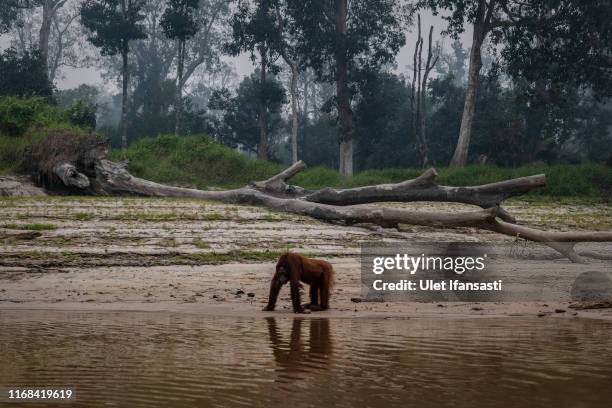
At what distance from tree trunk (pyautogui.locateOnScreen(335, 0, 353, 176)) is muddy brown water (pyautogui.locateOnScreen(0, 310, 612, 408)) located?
29.0 meters

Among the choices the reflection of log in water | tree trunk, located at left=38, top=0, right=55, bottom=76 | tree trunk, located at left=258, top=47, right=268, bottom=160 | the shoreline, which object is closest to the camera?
the reflection of log in water

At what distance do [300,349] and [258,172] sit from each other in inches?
852

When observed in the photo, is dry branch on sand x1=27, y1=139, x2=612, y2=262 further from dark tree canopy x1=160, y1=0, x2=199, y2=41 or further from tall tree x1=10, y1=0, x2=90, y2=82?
tall tree x1=10, y1=0, x2=90, y2=82

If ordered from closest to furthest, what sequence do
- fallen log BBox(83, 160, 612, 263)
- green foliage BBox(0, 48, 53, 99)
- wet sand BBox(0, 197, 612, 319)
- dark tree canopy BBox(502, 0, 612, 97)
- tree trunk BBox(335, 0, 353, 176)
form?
wet sand BBox(0, 197, 612, 319) < fallen log BBox(83, 160, 612, 263) < dark tree canopy BBox(502, 0, 612, 97) < tree trunk BBox(335, 0, 353, 176) < green foliage BBox(0, 48, 53, 99)

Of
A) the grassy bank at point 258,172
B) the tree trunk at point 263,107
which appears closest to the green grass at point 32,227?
the grassy bank at point 258,172

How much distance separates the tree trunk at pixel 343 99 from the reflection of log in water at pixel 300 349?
29155mm

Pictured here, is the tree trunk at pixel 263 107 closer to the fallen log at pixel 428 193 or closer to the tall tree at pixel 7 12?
the tall tree at pixel 7 12

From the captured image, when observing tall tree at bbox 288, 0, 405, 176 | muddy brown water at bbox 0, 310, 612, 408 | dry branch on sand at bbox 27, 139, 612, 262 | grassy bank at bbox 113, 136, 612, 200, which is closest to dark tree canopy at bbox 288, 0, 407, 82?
tall tree at bbox 288, 0, 405, 176

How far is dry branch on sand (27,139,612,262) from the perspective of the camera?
1323 cm

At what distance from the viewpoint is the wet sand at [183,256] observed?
9273mm

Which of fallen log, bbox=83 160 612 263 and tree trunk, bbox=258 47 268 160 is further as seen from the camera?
tree trunk, bbox=258 47 268 160

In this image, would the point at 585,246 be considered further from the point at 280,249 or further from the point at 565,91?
the point at 565,91

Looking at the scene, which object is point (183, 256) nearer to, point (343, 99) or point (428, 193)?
point (428, 193)

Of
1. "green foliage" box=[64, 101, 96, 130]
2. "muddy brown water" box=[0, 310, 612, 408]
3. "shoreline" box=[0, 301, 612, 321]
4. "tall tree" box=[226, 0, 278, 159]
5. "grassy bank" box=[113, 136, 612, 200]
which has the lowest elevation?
"shoreline" box=[0, 301, 612, 321]
